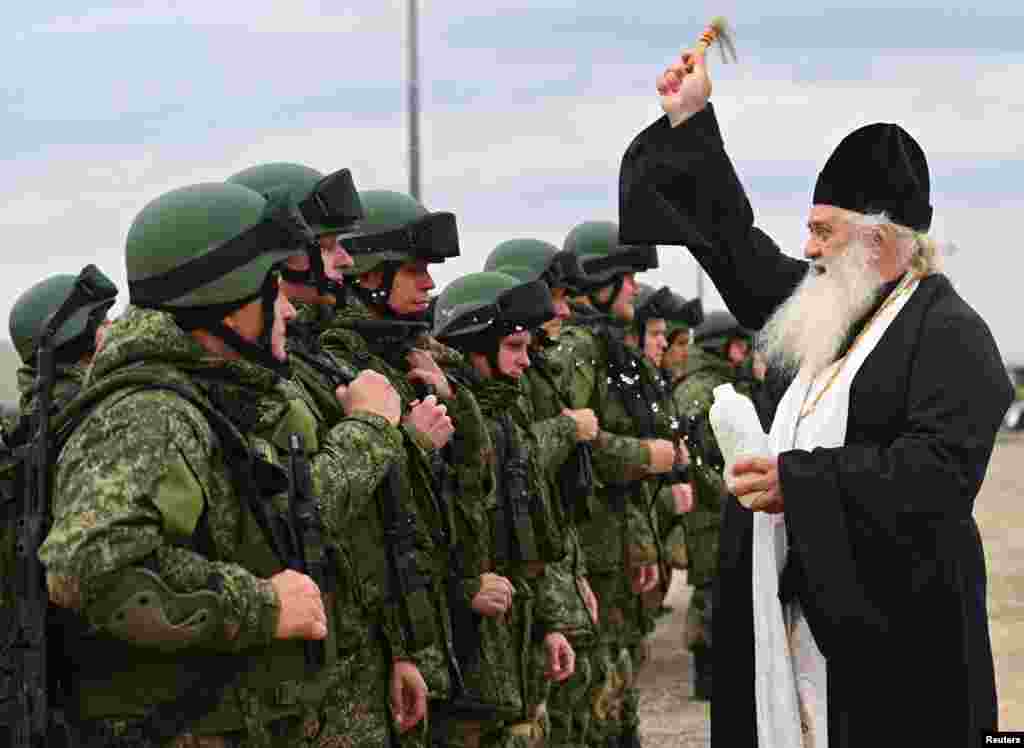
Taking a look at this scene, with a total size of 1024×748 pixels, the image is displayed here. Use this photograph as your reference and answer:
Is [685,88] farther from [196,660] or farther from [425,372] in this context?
[196,660]

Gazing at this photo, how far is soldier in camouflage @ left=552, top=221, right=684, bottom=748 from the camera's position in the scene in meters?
9.58

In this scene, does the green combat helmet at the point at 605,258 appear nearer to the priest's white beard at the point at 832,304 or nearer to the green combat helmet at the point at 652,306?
the green combat helmet at the point at 652,306

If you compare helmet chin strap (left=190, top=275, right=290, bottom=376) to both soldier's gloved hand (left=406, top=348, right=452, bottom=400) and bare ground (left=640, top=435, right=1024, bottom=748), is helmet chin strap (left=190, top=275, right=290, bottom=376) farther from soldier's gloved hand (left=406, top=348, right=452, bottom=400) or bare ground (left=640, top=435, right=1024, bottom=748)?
bare ground (left=640, top=435, right=1024, bottom=748)

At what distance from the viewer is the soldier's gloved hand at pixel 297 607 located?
4.60 meters

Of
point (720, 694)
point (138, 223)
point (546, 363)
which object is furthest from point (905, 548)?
point (546, 363)

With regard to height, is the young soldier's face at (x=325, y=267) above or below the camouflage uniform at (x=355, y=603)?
above

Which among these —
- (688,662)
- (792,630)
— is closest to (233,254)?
(792,630)

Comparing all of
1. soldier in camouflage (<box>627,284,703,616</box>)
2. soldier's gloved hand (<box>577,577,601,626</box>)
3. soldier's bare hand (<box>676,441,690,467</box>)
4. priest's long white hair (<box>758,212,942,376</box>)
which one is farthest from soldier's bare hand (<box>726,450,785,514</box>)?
soldier's bare hand (<box>676,441,690,467</box>)

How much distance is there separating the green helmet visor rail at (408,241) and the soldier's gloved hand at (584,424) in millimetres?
1765

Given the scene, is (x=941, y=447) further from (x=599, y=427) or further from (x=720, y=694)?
(x=599, y=427)

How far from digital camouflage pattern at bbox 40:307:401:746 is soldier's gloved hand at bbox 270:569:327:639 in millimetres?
38

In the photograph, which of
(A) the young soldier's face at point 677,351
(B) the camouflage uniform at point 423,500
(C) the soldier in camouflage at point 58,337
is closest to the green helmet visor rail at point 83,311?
(C) the soldier in camouflage at point 58,337

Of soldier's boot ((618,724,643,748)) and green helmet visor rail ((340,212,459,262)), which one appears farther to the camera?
soldier's boot ((618,724,643,748))

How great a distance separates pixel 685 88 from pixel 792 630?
62.8 inches
